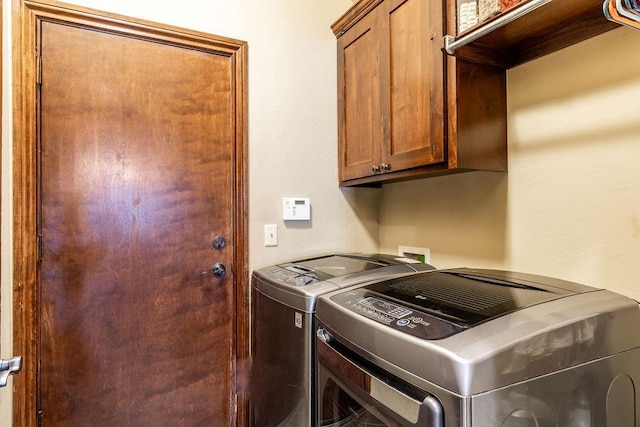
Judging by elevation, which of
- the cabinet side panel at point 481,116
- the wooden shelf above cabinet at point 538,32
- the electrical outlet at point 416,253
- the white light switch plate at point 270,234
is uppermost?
the wooden shelf above cabinet at point 538,32

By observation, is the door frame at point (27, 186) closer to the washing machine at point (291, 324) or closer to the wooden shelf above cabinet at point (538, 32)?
the washing machine at point (291, 324)

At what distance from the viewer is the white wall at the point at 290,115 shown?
179cm

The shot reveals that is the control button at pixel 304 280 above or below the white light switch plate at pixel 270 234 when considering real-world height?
below

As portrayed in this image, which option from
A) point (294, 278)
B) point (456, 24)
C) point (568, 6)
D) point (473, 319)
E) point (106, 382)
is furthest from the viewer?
point (106, 382)

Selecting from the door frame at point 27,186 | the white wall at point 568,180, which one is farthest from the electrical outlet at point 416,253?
the door frame at point 27,186

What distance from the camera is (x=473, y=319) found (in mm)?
762

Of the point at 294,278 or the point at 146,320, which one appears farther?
the point at 146,320

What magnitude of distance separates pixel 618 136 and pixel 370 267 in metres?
0.92

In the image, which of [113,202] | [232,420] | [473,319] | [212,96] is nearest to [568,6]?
[473,319]

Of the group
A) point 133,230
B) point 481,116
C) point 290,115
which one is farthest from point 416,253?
point 133,230

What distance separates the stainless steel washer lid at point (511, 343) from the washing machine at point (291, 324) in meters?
0.36

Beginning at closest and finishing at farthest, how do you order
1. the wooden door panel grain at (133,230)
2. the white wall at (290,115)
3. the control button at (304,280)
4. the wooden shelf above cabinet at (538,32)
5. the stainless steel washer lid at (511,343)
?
the stainless steel washer lid at (511,343) < the wooden shelf above cabinet at (538,32) < the control button at (304,280) < the wooden door panel grain at (133,230) < the white wall at (290,115)

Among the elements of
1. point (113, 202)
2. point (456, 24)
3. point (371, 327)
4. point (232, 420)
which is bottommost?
point (232, 420)

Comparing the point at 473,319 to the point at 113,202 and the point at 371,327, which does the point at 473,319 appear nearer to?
the point at 371,327
